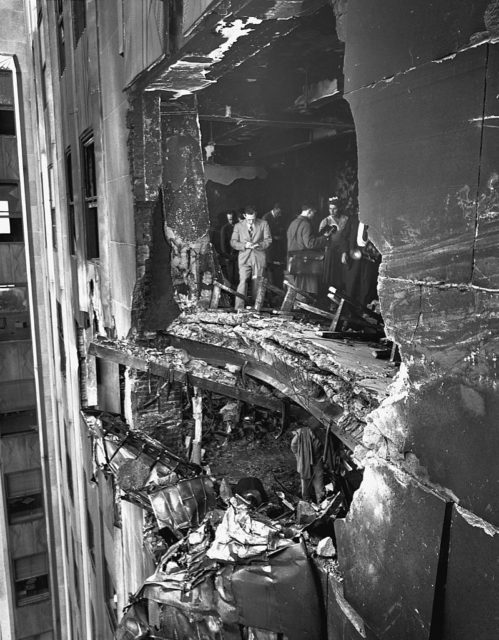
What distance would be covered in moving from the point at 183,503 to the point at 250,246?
494 centimetres

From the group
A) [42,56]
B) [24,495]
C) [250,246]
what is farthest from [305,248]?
[24,495]

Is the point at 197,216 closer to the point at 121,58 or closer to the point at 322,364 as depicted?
the point at 121,58

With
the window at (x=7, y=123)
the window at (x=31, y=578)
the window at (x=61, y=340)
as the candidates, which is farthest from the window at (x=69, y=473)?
the window at (x=7, y=123)

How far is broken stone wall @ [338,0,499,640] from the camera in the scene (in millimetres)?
2541

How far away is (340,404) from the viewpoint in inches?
178

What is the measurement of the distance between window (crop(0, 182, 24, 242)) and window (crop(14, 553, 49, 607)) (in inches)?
471

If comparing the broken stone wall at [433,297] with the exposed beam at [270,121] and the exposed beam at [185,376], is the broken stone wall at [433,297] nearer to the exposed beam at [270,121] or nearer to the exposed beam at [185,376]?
the exposed beam at [185,376]

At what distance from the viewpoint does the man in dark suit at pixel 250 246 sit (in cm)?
1008

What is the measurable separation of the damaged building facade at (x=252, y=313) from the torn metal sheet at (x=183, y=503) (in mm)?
26

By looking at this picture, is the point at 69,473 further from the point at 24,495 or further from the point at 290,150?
the point at 290,150

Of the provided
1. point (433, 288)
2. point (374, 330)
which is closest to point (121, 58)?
point (374, 330)

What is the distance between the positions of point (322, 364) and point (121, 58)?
560 cm

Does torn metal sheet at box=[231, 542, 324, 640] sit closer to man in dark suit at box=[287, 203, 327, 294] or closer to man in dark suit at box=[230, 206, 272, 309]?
man in dark suit at box=[230, 206, 272, 309]

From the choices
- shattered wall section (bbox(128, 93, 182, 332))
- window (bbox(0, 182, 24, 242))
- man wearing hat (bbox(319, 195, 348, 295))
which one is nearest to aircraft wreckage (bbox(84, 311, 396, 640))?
shattered wall section (bbox(128, 93, 182, 332))
